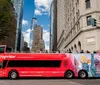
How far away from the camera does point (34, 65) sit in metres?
27.9

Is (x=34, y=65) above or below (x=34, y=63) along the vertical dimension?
below

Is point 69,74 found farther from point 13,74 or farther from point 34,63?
point 13,74

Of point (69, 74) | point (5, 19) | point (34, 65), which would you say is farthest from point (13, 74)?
point (5, 19)

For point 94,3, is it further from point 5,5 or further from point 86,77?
point 86,77

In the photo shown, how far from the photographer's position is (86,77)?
28000 mm

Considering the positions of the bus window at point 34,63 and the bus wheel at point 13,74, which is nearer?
the bus wheel at point 13,74

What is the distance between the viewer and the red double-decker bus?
27484mm

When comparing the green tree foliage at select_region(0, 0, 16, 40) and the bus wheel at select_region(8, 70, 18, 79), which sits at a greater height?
the green tree foliage at select_region(0, 0, 16, 40)

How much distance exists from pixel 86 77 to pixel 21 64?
8516mm

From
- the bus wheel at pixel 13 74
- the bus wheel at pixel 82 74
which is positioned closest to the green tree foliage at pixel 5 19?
the bus wheel at pixel 13 74

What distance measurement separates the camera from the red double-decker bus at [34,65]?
27.5 meters

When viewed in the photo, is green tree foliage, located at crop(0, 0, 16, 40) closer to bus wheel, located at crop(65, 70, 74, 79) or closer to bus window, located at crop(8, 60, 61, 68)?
bus window, located at crop(8, 60, 61, 68)

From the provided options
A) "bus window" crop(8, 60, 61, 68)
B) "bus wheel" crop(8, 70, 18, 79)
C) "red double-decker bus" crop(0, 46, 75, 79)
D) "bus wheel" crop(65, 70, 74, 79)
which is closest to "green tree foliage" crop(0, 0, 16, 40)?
"red double-decker bus" crop(0, 46, 75, 79)

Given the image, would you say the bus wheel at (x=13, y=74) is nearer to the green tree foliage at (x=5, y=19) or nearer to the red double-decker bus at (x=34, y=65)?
the red double-decker bus at (x=34, y=65)
